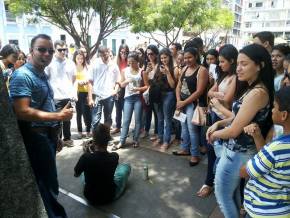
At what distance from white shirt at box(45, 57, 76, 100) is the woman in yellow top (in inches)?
15.8

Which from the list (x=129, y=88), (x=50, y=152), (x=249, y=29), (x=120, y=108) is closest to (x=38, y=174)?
(x=50, y=152)

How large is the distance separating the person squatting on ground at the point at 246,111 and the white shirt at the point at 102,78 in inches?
137

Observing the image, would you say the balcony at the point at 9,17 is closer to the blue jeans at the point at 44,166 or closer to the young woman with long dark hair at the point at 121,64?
the young woman with long dark hair at the point at 121,64

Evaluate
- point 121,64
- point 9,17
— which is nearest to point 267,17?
point 9,17

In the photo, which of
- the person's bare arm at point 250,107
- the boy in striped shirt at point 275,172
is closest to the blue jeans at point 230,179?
the person's bare arm at point 250,107

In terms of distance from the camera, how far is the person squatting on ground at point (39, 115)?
2617 mm

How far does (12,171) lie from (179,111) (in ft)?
11.0

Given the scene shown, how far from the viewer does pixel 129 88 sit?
17.7 feet

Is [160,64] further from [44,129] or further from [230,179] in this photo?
[230,179]

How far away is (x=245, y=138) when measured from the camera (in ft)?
7.82

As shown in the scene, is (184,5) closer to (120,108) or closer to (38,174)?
(120,108)

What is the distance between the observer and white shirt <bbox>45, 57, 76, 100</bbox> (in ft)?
17.3

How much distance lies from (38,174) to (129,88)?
2898 mm

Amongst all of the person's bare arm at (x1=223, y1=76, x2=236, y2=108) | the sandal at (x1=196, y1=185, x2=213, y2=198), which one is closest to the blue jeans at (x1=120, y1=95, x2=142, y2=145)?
the sandal at (x1=196, y1=185, x2=213, y2=198)
